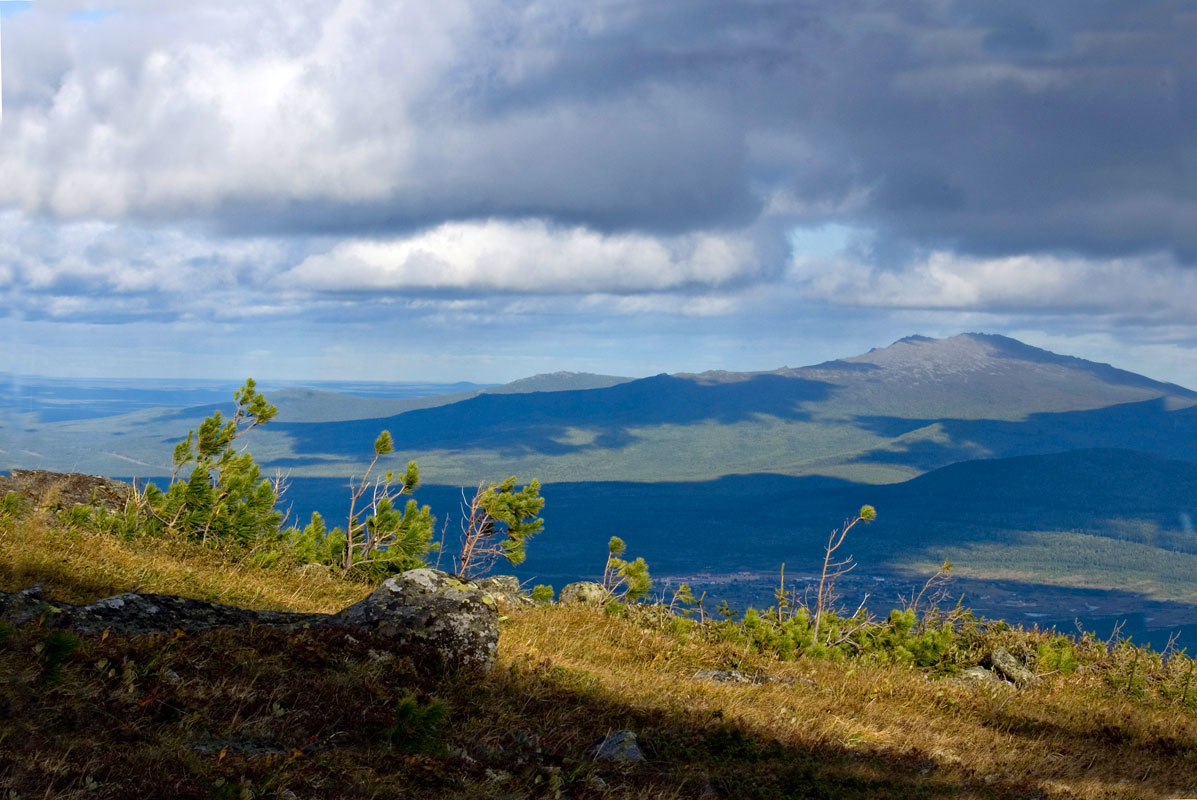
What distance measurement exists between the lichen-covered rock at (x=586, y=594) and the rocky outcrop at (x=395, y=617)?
668cm

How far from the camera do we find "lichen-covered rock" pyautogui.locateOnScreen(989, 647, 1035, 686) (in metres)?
14.4

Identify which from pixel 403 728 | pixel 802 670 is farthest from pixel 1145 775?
pixel 403 728

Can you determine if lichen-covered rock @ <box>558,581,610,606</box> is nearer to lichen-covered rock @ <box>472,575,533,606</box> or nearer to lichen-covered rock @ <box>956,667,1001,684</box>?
lichen-covered rock @ <box>472,575,533,606</box>

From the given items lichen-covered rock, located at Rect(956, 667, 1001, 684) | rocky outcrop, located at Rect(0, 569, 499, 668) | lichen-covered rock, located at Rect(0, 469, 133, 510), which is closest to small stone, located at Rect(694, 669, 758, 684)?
rocky outcrop, located at Rect(0, 569, 499, 668)

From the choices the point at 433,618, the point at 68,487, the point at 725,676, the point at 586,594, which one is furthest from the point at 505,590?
the point at 68,487

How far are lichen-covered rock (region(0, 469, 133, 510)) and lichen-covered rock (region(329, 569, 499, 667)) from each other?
786cm

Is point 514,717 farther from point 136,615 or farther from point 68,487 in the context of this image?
point 68,487

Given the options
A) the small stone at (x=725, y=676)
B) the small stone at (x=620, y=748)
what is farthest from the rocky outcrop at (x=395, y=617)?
the small stone at (x=725, y=676)

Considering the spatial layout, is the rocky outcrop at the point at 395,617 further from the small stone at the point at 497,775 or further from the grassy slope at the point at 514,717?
the small stone at the point at 497,775

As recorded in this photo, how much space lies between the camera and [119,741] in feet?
17.9

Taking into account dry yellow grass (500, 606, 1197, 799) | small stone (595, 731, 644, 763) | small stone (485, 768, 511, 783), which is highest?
small stone (485, 768, 511, 783)

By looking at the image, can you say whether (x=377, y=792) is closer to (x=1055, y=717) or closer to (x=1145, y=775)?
(x=1145, y=775)

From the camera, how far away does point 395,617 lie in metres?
8.69

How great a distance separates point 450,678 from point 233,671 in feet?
6.87
